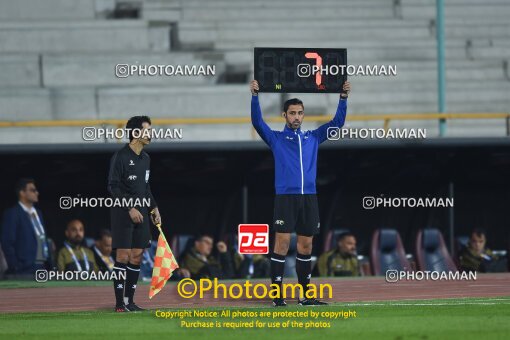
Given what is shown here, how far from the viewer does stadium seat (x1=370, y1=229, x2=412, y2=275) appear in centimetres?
1958

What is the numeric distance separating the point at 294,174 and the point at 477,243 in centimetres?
721

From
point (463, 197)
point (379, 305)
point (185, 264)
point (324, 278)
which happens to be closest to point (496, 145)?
point (463, 197)

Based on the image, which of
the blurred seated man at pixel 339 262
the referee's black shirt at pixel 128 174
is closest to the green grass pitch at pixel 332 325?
the referee's black shirt at pixel 128 174

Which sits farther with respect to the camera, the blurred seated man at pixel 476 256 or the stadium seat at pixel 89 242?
the blurred seated man at pixel 476 256

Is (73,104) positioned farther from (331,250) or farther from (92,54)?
(331,250)

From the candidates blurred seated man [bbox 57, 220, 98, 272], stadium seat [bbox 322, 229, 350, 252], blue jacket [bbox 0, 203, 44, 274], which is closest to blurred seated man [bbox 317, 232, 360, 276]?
stadium seat [bbox 322, 229, 350, 252]

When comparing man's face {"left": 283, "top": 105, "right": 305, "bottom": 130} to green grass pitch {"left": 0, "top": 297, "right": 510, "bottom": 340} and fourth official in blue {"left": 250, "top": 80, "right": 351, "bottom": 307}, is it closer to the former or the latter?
fourth official in blue {"left": 250, "top": 80, "right": 351, "bottom": 307}

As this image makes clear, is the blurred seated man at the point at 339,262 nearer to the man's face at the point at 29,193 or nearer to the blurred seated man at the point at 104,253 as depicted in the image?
the blurred seated man at the point at 104,253

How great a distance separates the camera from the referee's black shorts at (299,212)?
12.6 metres

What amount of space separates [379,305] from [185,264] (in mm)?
5923

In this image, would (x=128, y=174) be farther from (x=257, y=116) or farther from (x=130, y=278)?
(x=257, y=116)

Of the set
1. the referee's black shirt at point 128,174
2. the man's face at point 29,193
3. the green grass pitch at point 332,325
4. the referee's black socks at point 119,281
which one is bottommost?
the green grass pitch at point 332,325

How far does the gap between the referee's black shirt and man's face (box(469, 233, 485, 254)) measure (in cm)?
791

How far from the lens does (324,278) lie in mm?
18031
